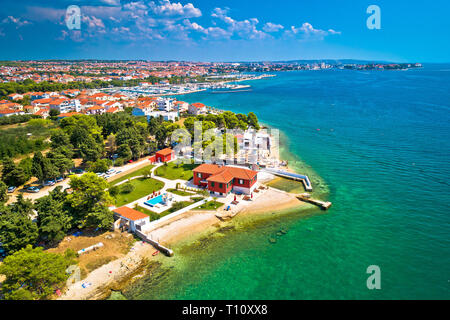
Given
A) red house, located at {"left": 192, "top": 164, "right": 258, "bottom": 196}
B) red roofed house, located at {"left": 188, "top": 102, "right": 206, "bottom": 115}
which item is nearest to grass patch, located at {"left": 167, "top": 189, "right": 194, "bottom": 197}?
red house, located at {"left": 192, "top": 164, "right": 258, "bottom": 196}

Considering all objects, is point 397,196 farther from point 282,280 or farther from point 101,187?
point 101,187

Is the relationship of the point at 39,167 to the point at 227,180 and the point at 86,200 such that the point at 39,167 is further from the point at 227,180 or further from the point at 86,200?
the point at 227,180

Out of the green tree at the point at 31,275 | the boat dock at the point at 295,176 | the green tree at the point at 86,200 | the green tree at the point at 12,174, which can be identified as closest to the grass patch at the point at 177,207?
the green tree at the point at 86,200

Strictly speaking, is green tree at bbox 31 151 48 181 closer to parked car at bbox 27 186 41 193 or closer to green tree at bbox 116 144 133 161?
parked car at bbox 27 186 41 193

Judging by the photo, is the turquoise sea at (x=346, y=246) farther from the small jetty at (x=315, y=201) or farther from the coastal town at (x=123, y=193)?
the coastal town at (x=123, y=193)

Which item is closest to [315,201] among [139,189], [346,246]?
[346,246]

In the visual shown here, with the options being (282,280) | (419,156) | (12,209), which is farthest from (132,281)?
(419,156)
